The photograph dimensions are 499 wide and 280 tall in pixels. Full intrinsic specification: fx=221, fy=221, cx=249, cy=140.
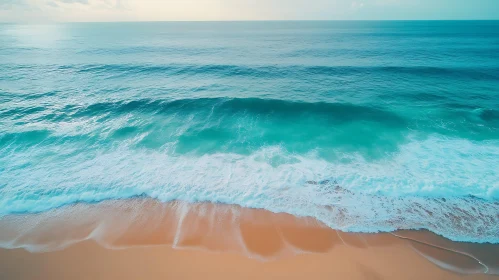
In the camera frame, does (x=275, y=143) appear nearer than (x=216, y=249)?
No

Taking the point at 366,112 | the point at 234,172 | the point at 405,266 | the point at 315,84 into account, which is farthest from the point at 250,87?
the point at 405,266

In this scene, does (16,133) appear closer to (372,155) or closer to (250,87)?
(250,87)

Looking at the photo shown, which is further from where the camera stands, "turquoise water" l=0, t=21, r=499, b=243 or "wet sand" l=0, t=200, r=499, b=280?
"turquoise water" l=0, t=21, r=499, b=243

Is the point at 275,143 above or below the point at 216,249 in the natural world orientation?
above

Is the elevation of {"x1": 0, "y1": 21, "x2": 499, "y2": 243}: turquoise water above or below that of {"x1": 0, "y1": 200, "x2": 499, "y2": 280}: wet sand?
above
